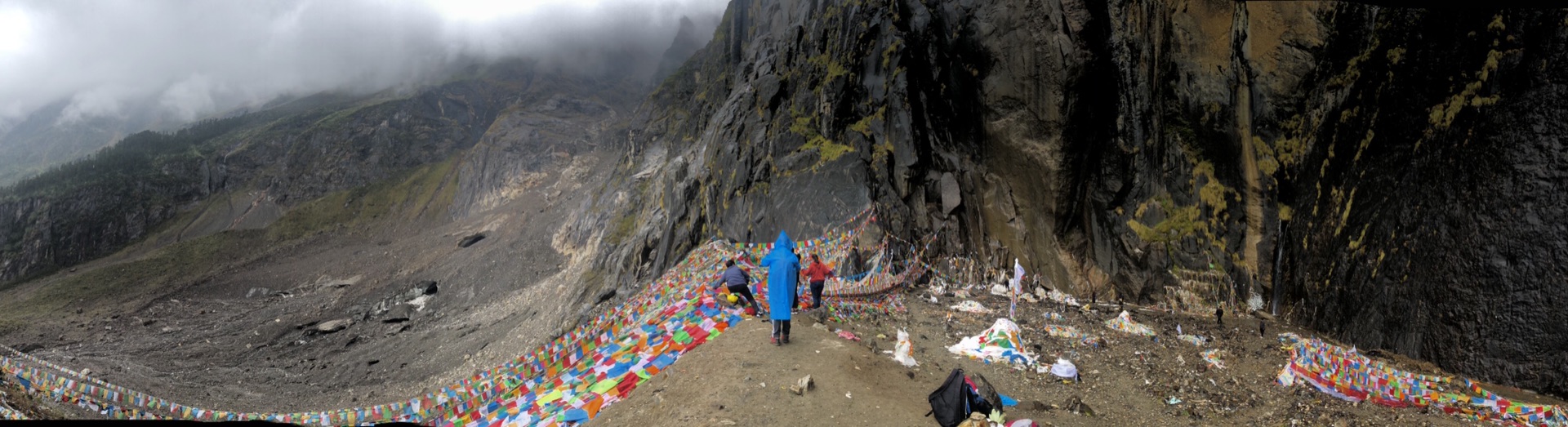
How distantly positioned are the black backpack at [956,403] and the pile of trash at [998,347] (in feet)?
10.1

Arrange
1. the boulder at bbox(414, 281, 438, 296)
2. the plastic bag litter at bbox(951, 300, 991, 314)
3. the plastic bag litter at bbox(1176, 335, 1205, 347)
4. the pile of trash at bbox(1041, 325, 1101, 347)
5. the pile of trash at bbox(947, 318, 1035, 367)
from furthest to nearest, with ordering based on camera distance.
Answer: the boulder at bbox(414, 281, 438, 296) < the plastic bag litter at bbox(951, 300, 991, 314) < the plastic bag litter at bbox(1176, 335, 1205, 347) < the pile of trash at bbox(1041, 325, 1101, 347) < the pile of trash at bbox(947, 318, 1035, 367)

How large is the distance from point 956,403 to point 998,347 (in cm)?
392

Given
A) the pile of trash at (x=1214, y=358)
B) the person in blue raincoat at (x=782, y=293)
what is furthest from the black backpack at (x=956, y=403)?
the pile of trash at (x=1214, y=358)

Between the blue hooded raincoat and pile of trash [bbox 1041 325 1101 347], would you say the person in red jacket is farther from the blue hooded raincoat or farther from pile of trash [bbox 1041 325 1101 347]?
pile of trash [bbox 1041 325 1101 347]

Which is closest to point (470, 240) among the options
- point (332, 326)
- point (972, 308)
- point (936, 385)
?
point (332, 326)

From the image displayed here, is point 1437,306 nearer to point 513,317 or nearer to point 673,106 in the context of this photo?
point 513,317

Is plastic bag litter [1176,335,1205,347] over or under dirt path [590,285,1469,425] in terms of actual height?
under

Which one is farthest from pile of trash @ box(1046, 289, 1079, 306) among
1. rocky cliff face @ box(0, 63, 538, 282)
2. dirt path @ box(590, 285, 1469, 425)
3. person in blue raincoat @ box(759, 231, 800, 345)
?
rocky cliff face @ box(0, 63, 538, 282)

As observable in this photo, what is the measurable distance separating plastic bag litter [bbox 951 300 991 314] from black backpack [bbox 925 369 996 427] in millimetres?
6914

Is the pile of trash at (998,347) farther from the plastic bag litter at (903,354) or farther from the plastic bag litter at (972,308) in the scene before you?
A: the plastic bag litter at (972,308)

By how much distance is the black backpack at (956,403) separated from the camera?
681cm

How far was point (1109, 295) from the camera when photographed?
1702 cm

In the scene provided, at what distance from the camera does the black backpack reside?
268 inches

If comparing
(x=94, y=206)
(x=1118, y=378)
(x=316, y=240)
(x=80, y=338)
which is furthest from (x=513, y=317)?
(x=94, y=206)
